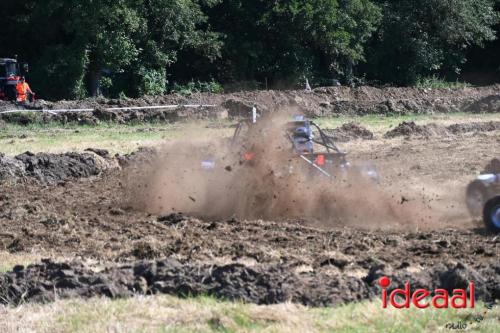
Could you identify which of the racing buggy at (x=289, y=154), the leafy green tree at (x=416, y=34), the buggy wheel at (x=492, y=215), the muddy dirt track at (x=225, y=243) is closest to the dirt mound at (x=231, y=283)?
the muddy dirt track at (x=225, y=243)

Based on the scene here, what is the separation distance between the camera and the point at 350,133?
2802 centimetres

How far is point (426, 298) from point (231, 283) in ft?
6.01

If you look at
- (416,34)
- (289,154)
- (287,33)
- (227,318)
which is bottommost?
(227,318)

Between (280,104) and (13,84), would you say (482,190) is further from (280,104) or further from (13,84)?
(13,84)

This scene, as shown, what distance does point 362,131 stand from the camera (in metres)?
28.2

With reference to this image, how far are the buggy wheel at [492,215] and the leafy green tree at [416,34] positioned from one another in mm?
42628

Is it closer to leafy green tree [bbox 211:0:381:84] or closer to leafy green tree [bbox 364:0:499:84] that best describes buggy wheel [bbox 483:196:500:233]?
leafy green tree [bbox 211:0:381:84]

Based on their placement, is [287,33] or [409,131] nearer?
[409,131]

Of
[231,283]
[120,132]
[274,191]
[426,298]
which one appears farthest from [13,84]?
[426,298]

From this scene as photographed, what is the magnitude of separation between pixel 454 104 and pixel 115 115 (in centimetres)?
1585

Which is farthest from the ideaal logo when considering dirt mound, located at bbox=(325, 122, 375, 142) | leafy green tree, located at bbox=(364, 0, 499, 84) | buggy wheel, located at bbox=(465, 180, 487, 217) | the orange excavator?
leafy green tree, located at bbox=(364, 0, 499, 84)

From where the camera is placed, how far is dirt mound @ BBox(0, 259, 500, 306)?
27.0ft

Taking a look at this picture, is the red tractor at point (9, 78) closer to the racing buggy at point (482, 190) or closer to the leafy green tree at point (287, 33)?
the leafy green tree at point (287, 33)

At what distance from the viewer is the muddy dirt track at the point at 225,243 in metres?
8.48
